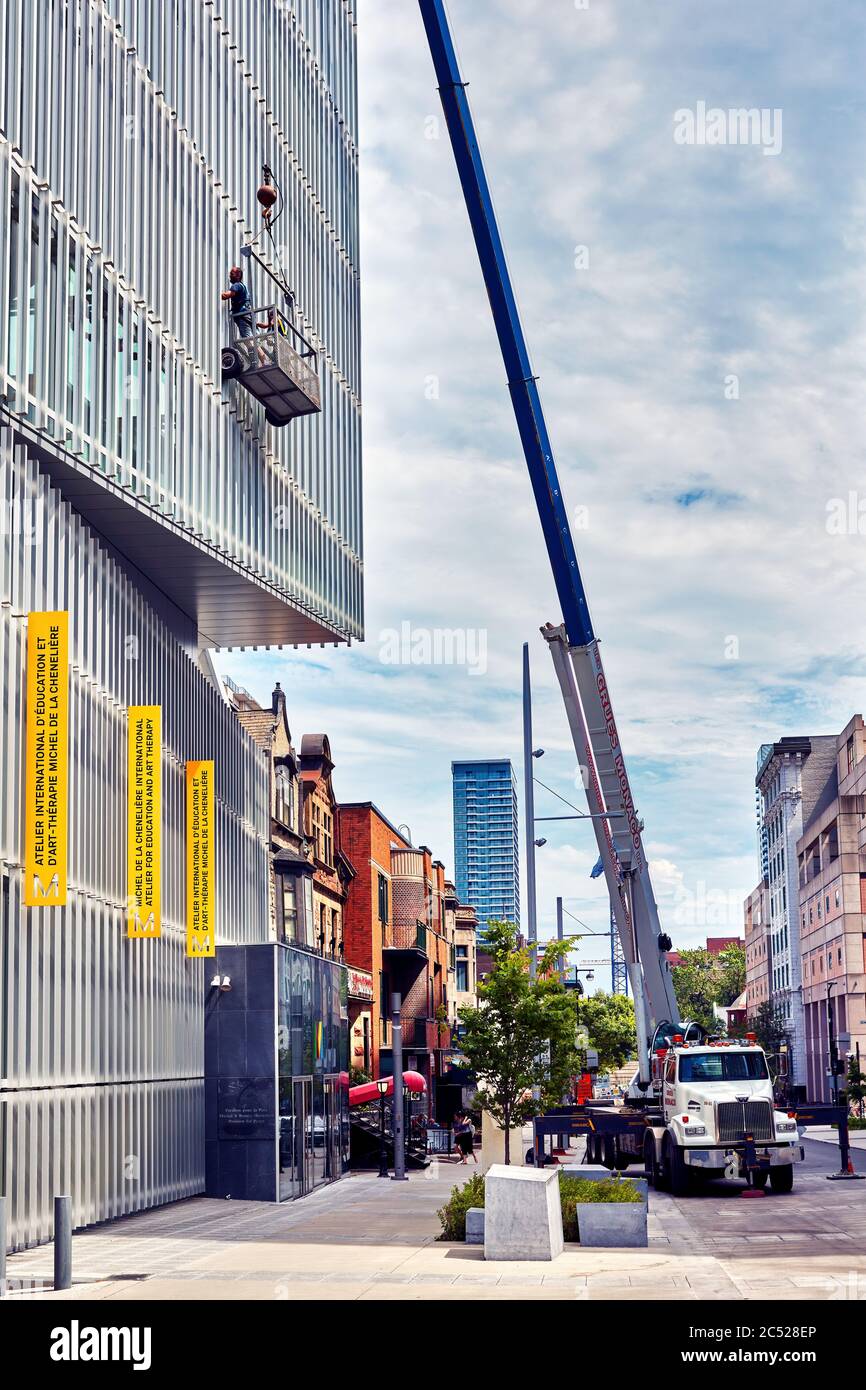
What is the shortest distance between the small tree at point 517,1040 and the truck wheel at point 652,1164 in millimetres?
2182

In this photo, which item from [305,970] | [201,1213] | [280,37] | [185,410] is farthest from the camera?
[280,37]

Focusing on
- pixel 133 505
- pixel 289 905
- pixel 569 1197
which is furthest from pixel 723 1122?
pixel 289 905

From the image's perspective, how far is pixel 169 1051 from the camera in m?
28.8

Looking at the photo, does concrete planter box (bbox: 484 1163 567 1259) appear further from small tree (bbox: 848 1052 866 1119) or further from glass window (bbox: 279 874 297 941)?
small tree (bbox: 848 1052 866 1119)

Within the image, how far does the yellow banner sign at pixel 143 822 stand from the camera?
1050 inches

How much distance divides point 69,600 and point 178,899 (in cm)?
859

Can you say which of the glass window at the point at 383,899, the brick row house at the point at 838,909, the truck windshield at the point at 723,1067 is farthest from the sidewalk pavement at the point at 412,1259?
the brick row house at the point at 838,909

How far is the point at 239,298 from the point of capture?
32688mm

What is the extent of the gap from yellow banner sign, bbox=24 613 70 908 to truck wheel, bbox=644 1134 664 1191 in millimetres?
15077

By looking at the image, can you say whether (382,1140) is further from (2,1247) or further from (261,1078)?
(2,1247)

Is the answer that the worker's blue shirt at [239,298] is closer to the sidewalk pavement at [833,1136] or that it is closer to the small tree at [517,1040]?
the small tree at [517,1040]

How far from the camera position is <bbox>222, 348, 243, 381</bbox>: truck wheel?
106ft
